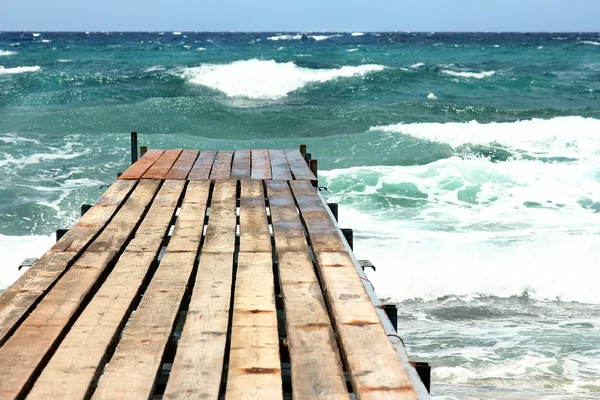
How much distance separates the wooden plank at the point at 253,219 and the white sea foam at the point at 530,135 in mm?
12353

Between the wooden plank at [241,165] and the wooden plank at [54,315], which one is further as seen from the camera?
the wooden plank at [241,165]

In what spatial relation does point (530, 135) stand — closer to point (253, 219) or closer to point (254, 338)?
point (253, 219)

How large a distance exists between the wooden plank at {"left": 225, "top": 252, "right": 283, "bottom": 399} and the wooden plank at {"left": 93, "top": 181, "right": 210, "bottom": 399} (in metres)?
0.29

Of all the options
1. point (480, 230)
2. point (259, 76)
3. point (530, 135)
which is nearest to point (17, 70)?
point (259, 76)

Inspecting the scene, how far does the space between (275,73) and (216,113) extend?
A: 36.7ft

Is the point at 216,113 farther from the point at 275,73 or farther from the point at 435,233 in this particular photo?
the point at 435,233

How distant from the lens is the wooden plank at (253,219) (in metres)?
4.76

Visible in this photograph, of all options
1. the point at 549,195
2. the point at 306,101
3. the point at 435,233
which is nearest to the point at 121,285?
the point at 435,233

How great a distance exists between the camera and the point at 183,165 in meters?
7.67

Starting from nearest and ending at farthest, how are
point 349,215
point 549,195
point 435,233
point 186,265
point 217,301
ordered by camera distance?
point 217,301 → point 186,265 → point 435,233 → point 349,215 → point 549,195

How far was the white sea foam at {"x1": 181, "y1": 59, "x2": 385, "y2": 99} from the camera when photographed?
3125 cm

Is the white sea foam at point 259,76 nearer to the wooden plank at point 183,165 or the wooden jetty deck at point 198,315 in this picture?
the wooden plank at point 183,165

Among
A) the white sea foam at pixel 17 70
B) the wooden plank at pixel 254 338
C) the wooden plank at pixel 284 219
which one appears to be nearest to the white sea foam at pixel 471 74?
the white sea foam at pixel 17 70

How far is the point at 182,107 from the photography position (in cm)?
2445
